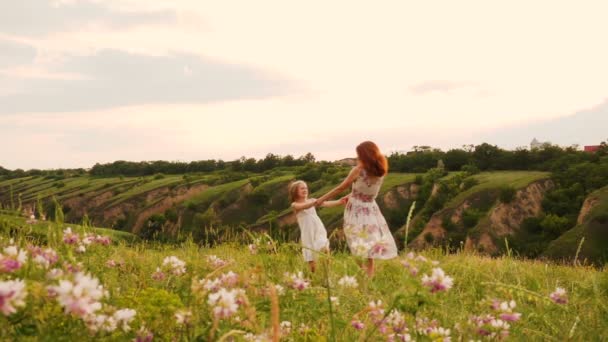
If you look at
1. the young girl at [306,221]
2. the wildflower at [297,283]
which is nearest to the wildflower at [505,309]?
the wildflower at [297,283]

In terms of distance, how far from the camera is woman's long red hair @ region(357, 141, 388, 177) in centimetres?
847

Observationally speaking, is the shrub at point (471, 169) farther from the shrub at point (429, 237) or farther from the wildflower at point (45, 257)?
the wildflower at point (45, 257)

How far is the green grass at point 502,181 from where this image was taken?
84625 mm

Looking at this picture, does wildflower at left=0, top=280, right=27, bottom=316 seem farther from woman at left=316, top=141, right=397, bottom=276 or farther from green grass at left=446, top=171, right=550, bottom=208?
green grass at left=446, top=171, right=550, bottom=208

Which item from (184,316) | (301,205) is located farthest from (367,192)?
(184,316)

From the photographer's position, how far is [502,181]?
90688 mm

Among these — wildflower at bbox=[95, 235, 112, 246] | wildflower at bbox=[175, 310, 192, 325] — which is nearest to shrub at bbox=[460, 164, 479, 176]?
wildflower at bbox=[95, 235, 112, 246]

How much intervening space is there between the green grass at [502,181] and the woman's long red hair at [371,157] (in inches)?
3180

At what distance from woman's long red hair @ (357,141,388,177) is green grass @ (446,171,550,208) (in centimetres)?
8077

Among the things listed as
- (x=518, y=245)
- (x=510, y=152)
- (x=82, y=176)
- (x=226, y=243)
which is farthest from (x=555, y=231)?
(x=82, y=176)

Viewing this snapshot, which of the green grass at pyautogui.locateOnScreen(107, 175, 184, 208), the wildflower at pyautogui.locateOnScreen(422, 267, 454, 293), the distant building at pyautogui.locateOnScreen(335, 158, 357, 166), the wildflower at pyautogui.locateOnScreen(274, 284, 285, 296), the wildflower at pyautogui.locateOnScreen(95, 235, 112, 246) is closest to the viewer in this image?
the wildflower at pyautogui.locateOnScreen(422, 267, 454, 293)

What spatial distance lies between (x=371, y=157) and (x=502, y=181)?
290ft

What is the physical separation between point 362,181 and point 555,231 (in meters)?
75.8

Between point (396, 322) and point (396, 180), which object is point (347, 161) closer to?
point (396, 180)
